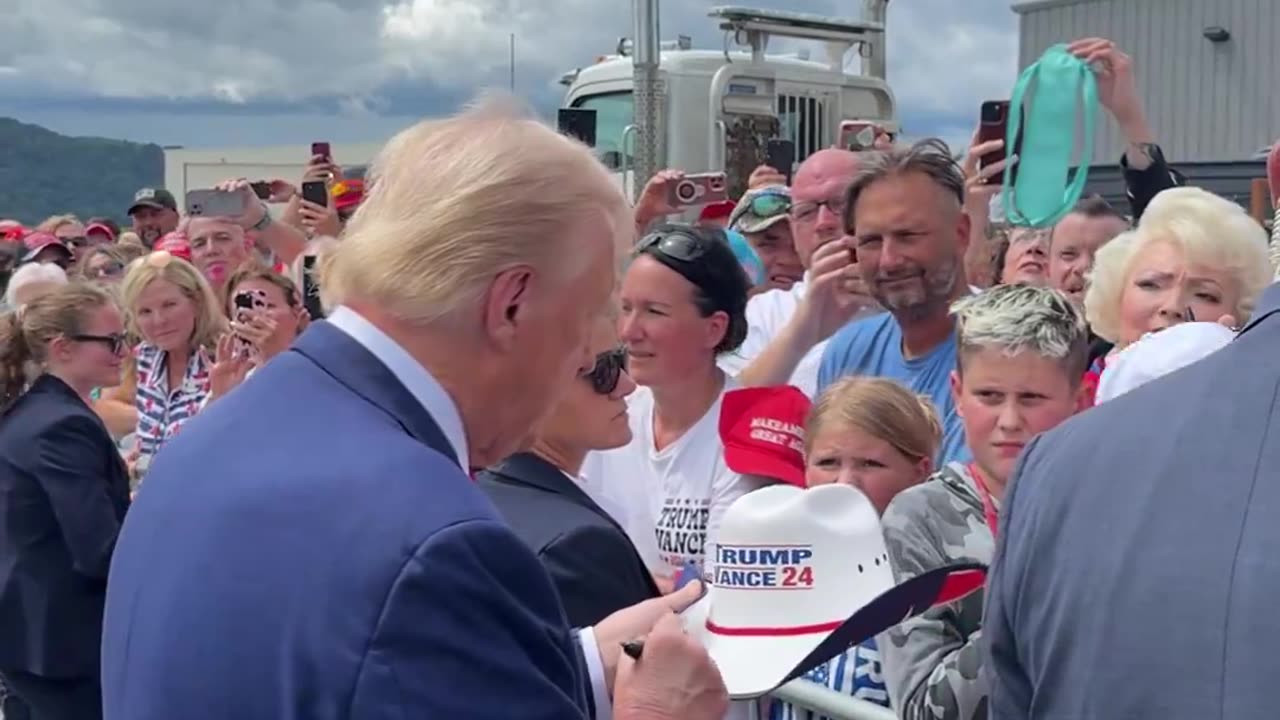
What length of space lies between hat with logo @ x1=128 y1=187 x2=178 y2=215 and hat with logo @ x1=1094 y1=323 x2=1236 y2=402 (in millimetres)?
8615

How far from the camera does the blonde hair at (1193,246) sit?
335cm

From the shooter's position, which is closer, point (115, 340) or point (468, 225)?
point (468, 225)

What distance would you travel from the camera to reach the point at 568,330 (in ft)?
5.16

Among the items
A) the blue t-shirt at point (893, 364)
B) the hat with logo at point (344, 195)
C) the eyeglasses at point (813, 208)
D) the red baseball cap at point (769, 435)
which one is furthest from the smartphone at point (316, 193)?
the red baseball cap at point (769, 435)

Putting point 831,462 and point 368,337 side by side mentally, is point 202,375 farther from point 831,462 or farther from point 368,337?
point 368,337

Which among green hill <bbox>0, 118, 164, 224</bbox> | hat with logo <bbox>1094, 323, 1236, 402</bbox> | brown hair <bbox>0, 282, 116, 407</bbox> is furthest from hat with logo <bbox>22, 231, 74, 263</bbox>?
green hill <bbox>0, 118, 164, 224</bbox>

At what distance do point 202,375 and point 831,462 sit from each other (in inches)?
137

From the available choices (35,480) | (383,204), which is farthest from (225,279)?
(383,204)

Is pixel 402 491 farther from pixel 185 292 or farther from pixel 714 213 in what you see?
pixel 185 292

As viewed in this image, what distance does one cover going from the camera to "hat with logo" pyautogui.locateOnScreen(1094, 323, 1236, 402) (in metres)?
2.68

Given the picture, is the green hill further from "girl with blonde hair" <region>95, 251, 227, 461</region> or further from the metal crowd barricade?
the metal crowd barricade

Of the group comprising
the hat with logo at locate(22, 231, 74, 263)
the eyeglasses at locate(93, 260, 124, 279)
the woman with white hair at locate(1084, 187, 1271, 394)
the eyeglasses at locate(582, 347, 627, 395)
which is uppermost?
the woman with white hair at locate(1084, 187, 1271, 394)

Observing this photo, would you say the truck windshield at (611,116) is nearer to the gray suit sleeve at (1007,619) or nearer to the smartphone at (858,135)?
the smartphone at (858,135)

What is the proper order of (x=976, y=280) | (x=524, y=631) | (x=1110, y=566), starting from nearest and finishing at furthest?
(x=524, y=631), (x=1110, y=566), (x=976, y=280)
